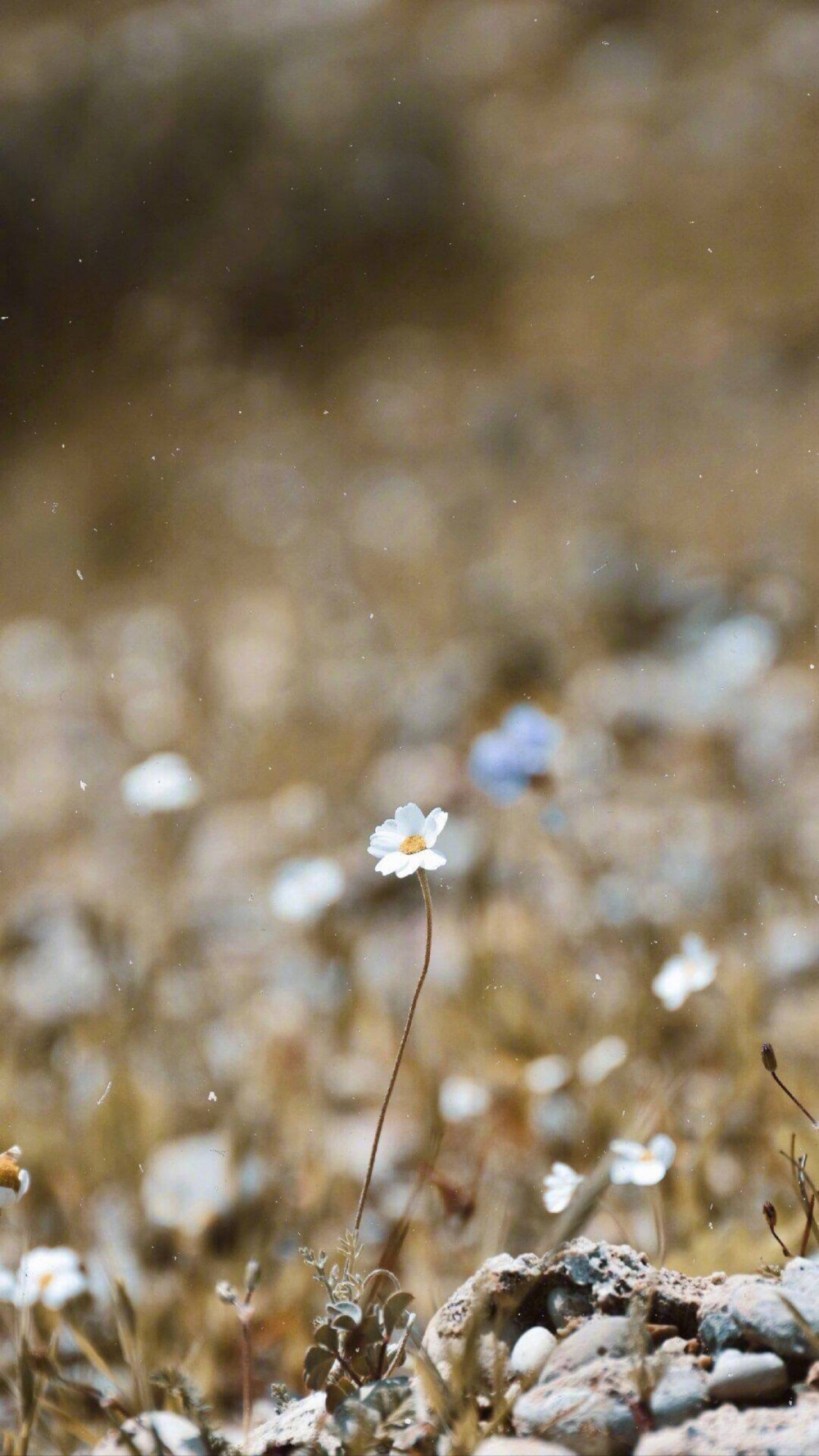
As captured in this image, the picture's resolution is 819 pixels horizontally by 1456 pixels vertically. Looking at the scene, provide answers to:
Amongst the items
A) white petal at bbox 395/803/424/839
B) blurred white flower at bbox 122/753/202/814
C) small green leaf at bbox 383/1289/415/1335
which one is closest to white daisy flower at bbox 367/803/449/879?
white petal at bbox 395/803/424/839

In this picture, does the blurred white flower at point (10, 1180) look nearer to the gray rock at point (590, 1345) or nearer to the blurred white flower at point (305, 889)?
the gray rock at point (590, 1345)

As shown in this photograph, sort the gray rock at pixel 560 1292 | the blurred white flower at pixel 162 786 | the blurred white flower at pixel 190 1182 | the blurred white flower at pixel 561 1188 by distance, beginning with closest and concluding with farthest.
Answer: the gray rock at pixel 560 1292
the blurred white flower at pixel 561 1188
the blurred white flower at pixel 190 1182
the blurred white flower at pixel 162 786

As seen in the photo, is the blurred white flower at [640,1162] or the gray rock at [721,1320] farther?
the blurred white flower at [640,1162]

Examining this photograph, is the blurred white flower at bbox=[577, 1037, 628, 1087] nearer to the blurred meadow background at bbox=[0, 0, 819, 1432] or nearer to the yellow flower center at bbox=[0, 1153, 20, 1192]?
the blurred meadow background at bbox=[0, 0, 819, 1432]

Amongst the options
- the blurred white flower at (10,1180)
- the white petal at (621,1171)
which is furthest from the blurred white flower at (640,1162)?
the blurred white flower at (10,1180)

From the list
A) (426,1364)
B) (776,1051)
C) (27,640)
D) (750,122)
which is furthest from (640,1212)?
(750,122)

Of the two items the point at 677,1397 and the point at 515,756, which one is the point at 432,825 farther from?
the point at 515,756
